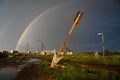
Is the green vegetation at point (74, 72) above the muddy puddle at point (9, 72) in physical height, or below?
above

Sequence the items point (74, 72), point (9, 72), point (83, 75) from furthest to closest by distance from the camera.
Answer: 1. point (9, 72)
2. point (74, 72)
3. point (83, 75)

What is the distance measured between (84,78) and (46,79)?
3.18m

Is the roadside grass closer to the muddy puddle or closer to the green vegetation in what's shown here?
the green vegetation

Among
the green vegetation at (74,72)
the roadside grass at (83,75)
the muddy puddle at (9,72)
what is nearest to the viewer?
the roadside grass at (83,75)

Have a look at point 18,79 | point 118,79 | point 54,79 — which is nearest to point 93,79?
point 118,79

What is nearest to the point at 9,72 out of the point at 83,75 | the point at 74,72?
the point at 74,72

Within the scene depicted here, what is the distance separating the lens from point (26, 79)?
14016mm

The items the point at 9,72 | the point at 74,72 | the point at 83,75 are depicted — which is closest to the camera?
the point at 83,75

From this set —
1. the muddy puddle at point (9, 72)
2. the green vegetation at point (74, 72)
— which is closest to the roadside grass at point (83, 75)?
the green vegetation at point (74, 72)

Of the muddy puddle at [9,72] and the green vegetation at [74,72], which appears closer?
the green vegetation at [74,72]

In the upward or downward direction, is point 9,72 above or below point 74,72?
below

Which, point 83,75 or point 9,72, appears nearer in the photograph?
point 83,75

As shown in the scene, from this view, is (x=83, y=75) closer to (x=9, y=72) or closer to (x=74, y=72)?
(x=74, y=72)

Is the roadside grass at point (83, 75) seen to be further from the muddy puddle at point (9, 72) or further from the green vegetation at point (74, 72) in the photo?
the muddy puddle at point (9, 72)
